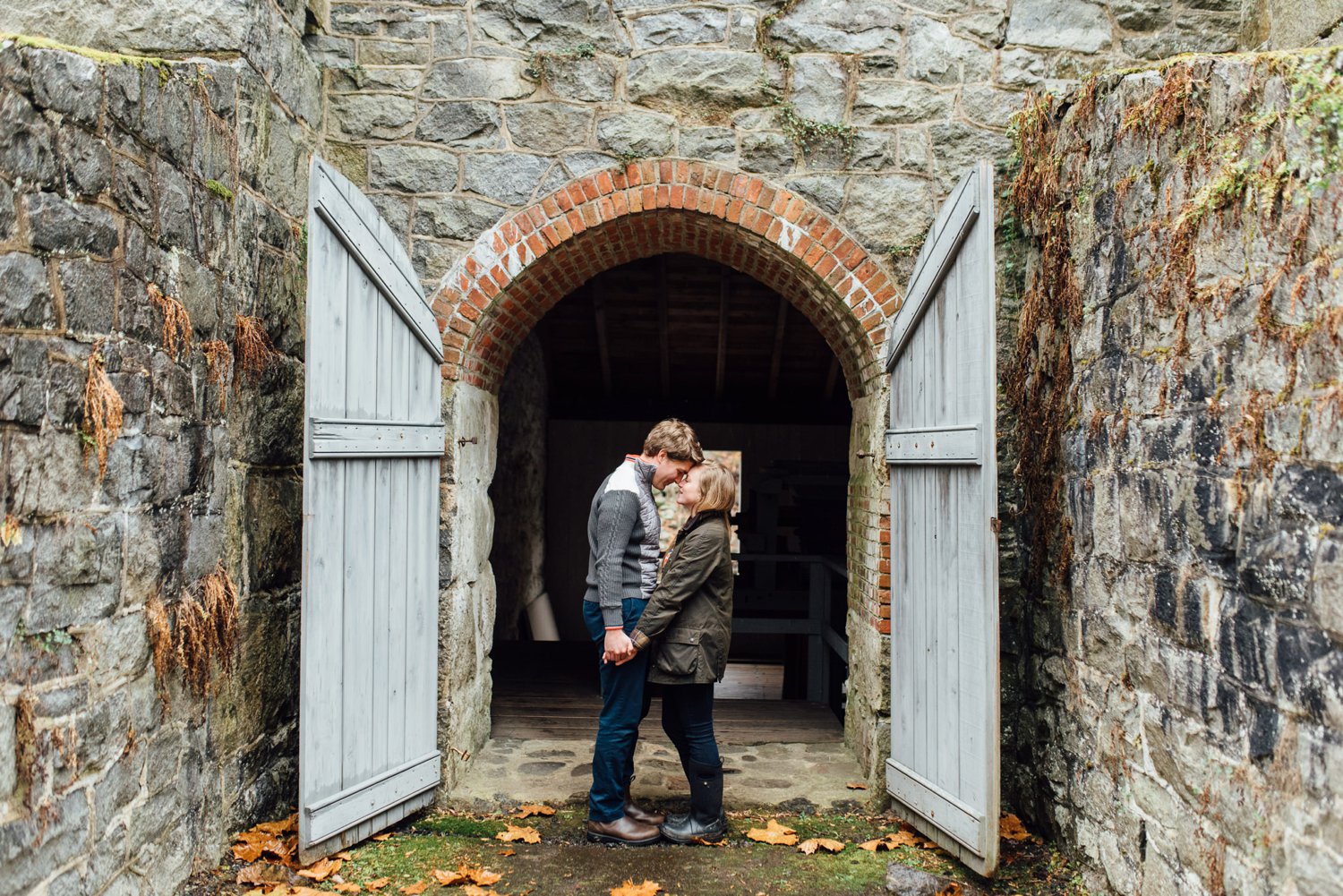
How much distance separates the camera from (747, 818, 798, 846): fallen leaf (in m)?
3.79

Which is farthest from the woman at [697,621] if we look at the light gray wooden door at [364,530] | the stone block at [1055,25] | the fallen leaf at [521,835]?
the stone block at [1055,25]

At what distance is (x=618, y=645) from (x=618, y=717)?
35 cm

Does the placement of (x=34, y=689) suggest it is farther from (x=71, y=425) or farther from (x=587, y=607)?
(x=587, y=607)

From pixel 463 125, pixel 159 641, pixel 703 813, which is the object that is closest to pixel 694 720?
pixel 703 813

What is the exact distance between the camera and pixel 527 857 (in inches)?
144

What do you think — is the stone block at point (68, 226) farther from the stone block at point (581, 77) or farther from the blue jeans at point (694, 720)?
the blue jeans at point (694, 720)

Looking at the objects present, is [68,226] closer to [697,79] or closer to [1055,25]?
[697,79]

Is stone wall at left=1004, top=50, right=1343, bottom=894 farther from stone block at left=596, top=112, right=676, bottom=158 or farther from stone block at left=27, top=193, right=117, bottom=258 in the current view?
stone block at left=27, top=193, right=117, bottom=258

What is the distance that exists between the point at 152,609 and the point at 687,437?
1950mm

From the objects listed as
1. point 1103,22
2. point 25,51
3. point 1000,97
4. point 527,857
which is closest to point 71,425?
point 25,51

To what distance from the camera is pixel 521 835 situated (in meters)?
3.83

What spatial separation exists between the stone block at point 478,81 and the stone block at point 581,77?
0.34ft

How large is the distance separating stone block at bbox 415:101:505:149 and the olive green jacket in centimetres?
200

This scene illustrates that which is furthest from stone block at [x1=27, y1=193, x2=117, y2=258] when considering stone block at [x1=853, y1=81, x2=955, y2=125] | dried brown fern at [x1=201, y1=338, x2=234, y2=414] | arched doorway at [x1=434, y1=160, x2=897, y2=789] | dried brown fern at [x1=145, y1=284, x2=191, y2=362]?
stone block at [x1=853, y1=81, x2=955, y2=125]
